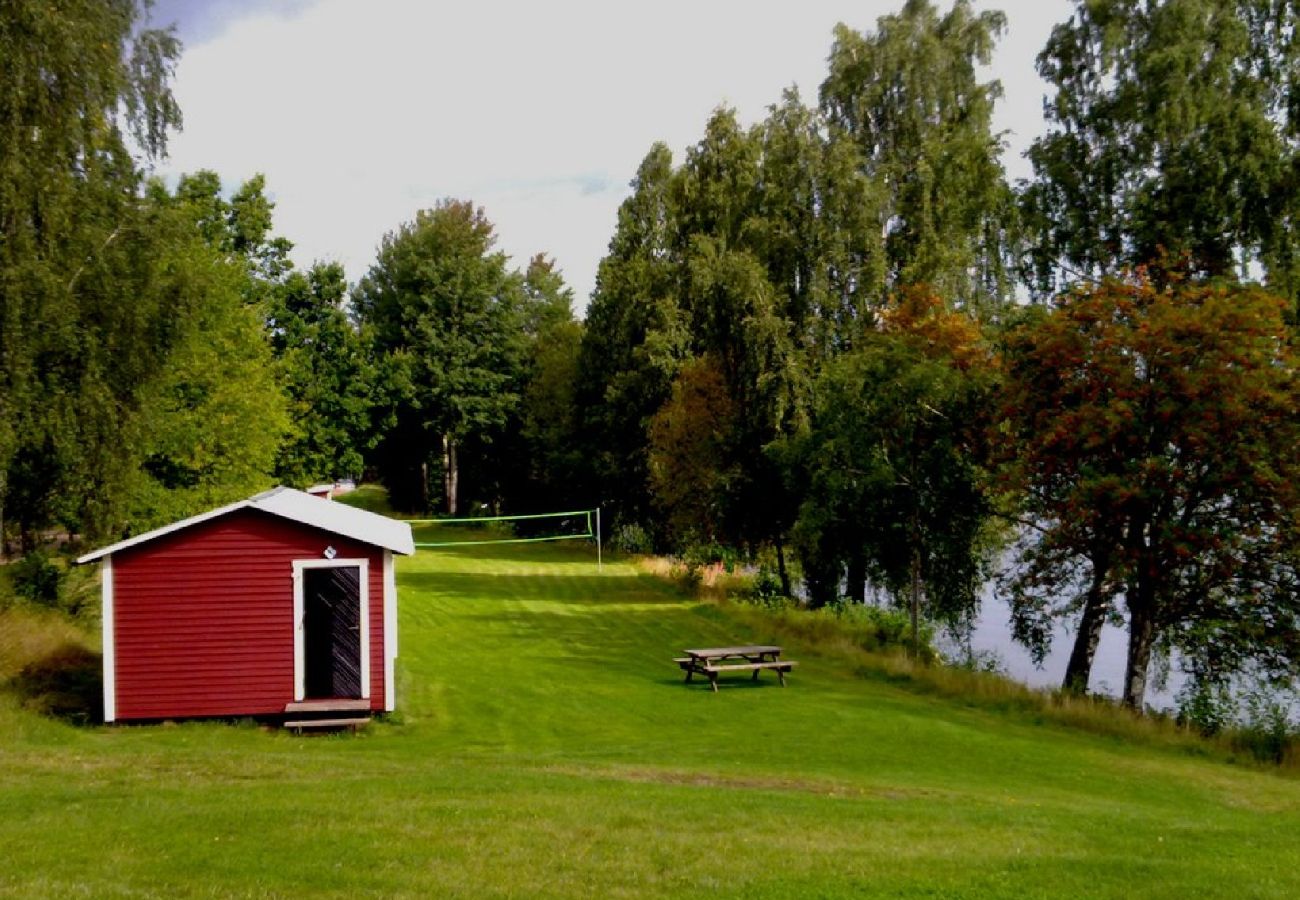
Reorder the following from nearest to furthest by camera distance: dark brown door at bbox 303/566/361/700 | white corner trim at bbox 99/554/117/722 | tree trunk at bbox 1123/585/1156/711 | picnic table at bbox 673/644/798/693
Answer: white corner trim at bbox 99/554/117/722 → dark brown door at bbox 303/566/361/700 → picnic table at bbox 673/644/798/693 → tree trunk at bbox 1123/585/1156/711

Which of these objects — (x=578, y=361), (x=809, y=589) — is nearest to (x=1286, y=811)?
(x=809, y=589)

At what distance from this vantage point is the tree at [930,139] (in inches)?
1220

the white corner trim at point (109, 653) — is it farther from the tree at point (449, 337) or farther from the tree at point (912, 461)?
the tree at point (449, 337)

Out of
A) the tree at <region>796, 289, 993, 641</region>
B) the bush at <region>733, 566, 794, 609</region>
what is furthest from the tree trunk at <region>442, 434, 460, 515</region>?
the tree at <region>796, 289, 993, 641</region>

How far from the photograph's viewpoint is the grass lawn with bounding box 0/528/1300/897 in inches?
322

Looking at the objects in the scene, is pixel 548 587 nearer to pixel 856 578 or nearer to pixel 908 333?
pixel 856 578

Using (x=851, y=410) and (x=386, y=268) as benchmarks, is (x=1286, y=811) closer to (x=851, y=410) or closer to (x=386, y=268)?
(x=851, y=410)

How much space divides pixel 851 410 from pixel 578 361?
26.4m

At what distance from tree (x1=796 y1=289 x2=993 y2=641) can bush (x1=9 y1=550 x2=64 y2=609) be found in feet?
52.6

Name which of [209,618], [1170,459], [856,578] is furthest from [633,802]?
[856,578]

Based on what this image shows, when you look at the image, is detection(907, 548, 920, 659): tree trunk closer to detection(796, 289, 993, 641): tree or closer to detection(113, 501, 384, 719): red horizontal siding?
detection(796, 289, 993, 641): tree

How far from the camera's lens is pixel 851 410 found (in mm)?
25688

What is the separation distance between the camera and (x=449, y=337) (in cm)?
5859

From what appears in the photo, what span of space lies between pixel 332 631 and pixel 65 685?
448cm
